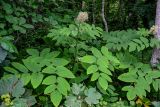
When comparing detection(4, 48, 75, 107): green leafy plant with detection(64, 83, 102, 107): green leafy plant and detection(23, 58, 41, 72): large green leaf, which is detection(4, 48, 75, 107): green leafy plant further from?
detection(64, 83, 102, 107): green leafy plant

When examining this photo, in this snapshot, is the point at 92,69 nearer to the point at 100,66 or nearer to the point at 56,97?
the point at 100,66

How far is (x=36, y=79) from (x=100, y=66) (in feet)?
2.25

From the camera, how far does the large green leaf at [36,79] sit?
3.20 metres

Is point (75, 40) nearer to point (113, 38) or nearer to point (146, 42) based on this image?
point (113, 38)

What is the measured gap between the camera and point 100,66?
341cm

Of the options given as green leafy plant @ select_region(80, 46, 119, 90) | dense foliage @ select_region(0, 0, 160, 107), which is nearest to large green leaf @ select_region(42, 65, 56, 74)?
dense foliage @ select_region(0, 0, 160, 107)

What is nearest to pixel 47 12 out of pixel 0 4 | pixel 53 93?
pixel 0 4

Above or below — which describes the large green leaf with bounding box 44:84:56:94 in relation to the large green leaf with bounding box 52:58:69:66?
below

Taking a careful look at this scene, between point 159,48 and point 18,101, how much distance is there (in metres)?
2.11

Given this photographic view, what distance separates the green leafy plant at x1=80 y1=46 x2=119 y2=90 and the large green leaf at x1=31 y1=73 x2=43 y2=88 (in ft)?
→ 1.62

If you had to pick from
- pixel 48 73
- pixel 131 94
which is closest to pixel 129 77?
pixel 131 94

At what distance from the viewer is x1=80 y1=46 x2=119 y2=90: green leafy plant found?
131 inches

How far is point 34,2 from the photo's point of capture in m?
4.54

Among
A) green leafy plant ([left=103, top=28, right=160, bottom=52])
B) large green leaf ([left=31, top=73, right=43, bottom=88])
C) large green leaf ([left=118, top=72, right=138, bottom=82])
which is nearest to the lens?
large green leaf ([left=31, top=73, right=43, bottom=88])
